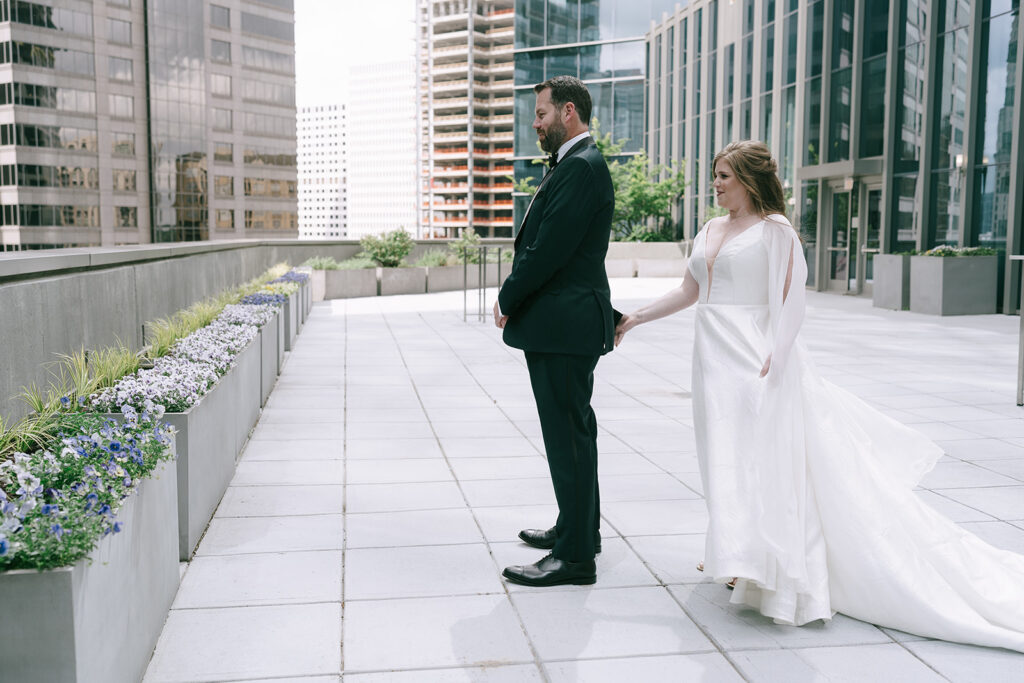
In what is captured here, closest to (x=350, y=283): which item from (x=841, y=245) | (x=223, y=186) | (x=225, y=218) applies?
(x=841, y=245)

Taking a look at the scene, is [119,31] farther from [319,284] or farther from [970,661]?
[970,661]

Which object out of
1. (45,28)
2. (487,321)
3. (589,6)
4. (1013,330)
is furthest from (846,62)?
(45,28)

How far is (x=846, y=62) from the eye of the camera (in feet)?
81.3

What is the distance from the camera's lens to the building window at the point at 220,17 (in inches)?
4206

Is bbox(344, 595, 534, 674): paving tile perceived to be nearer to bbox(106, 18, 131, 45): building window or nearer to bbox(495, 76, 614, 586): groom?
bbox(495, 76, 614, 586): groom

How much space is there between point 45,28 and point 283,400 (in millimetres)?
92486

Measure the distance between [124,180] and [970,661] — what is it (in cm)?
10147

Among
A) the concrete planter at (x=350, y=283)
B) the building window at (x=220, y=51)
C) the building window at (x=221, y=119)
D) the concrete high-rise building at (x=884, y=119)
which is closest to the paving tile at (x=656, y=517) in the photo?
the concrete high-rise building at (x=884, y=119)

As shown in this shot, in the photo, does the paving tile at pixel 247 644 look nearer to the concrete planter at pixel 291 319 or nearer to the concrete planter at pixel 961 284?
the concrete planter at pixel 291 319

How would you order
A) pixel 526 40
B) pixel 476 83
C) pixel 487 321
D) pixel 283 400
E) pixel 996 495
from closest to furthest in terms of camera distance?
pixel 996 495
pixel 283 400
pixel 487 321
pixel 526 40
pixel 476 83

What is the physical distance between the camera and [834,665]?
337cm

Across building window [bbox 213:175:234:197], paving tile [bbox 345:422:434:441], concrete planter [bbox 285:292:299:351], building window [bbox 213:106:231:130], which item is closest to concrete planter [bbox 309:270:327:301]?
concrete planter [bbox 285:292:299:351]

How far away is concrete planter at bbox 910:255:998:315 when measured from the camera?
1775 centimetres

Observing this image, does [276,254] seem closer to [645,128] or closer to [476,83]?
[645,128]
